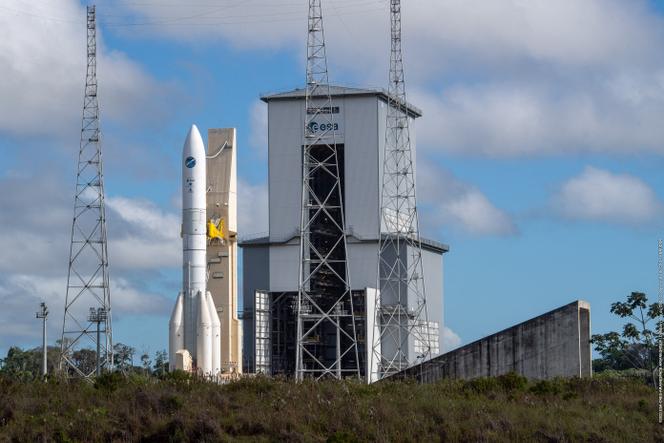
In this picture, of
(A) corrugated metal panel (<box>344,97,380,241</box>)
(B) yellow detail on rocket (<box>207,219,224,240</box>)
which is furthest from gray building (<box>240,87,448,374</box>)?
(B) yellow detail on rocket (<box>207,219,224,240</box>)

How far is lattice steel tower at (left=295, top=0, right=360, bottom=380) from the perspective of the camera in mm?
83500

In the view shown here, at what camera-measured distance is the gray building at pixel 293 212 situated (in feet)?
286

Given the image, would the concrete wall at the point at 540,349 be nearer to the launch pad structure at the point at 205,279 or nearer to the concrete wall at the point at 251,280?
the launch pad structure at the point at 205,279

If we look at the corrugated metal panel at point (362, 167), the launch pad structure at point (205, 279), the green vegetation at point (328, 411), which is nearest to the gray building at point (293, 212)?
the corrugated metal panel at point (362, 167)

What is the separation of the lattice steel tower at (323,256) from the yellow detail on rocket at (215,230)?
535 centimetres

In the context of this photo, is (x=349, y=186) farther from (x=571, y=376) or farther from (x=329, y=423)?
(x=329, y=423)

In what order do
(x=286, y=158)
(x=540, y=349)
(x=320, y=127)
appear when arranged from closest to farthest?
(x=540, y=349) < (x=320, y=127) < (x=286, y=158)

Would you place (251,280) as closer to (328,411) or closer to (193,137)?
(193,137)

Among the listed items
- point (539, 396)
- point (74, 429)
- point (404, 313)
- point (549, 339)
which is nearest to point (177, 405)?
point (74, 429)

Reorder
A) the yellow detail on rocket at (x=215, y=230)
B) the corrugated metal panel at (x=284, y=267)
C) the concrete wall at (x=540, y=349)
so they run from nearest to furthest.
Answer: the concrete wall at (x=540, y=349) → the yellow detail on rocket at (x=215, y=230) → the corrugated metal panel at (x=284, y=267)

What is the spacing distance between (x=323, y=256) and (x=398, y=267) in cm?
628

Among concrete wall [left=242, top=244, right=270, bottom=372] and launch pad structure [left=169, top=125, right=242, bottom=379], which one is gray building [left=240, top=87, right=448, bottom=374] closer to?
concrete wall [left=242, top=244, right=270, bottom=372]

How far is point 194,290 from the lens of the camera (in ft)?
258

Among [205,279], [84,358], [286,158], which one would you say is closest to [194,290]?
[205,279]
